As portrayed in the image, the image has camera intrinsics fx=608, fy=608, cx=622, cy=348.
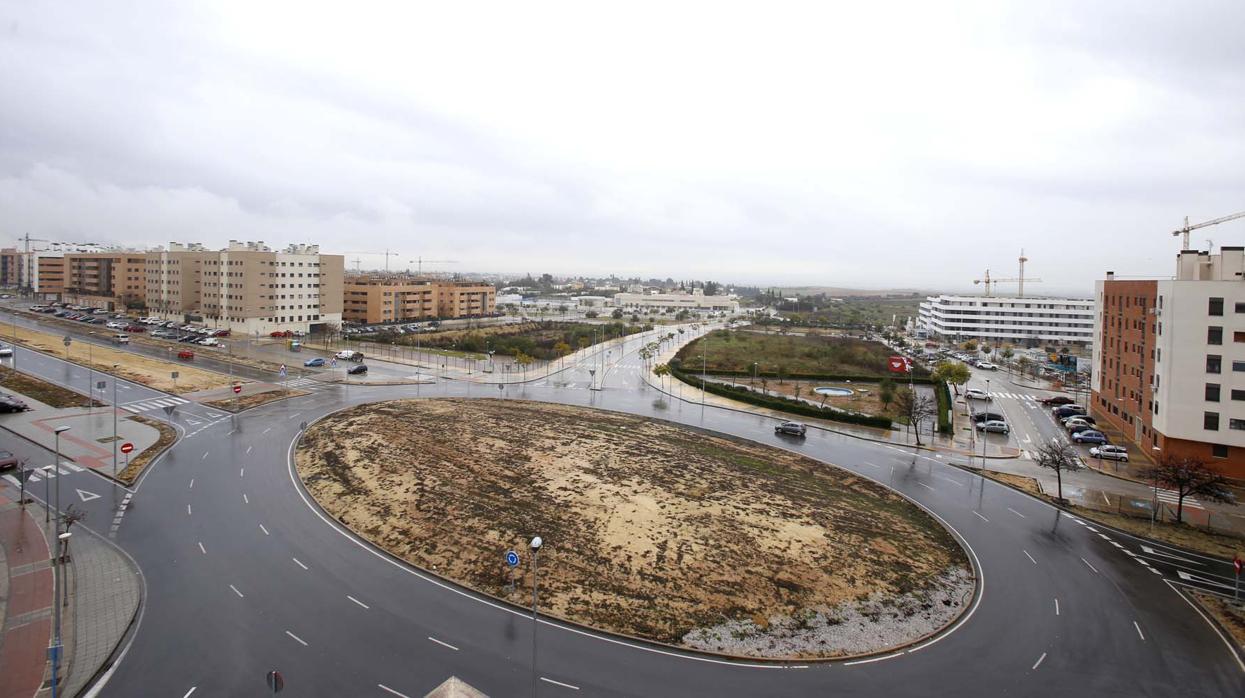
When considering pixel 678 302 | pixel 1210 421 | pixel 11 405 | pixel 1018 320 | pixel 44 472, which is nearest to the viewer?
pixel 44 472

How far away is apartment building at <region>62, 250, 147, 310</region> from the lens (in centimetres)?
8988

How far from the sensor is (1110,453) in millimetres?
32375

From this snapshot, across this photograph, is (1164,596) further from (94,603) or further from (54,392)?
(54,392)

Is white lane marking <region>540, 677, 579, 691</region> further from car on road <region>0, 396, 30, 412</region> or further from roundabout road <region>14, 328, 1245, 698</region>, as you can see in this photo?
car on road <region>0, 396, 30, 412</region>

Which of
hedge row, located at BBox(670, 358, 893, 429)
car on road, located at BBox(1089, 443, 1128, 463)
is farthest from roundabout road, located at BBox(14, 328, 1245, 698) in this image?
hedge row, located at BBox(670, 358, 893, 429)

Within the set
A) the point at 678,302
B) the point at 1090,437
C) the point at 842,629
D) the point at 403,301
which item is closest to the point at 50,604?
the point at 842,629

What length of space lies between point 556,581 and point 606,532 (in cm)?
334

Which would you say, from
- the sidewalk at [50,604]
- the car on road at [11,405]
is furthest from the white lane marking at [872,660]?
the car on road at [11,405]

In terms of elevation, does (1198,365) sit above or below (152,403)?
above

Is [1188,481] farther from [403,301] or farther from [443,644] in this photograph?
[403,301]

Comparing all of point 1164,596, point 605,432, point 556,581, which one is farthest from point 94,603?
point 1164,596

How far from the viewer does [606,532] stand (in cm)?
2003

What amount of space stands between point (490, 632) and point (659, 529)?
7250 mm

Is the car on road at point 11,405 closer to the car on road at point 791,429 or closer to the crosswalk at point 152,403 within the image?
the crosswalk at point 152,403
